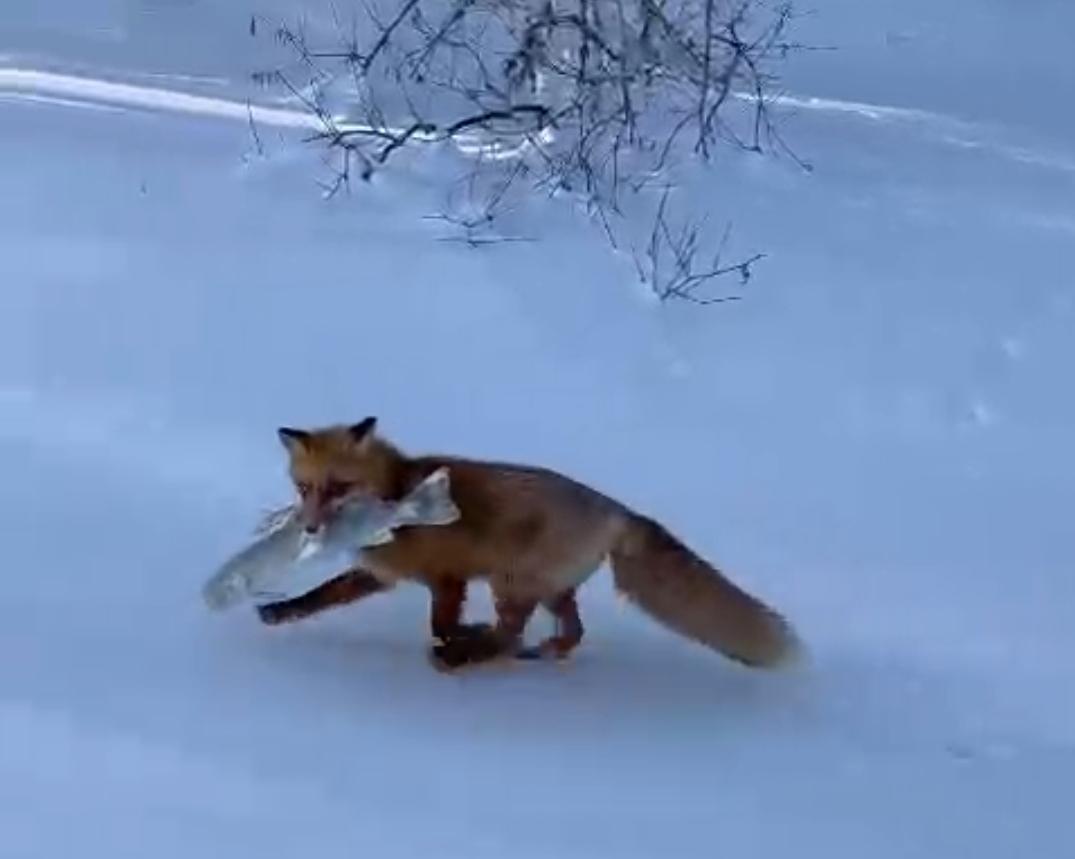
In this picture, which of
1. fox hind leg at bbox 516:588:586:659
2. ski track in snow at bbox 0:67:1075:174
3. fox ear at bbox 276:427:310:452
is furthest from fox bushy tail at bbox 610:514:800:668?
ski track in snow at bbox 0:67:1075:174

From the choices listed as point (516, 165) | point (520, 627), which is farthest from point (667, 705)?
point (516, 165)

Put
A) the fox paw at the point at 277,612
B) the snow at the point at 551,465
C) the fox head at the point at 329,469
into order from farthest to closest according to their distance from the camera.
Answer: the fox paw at the point at 277,612 → the fox head at the point at 329,469 → the snow at the point at 551,465

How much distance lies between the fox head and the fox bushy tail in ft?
1.37

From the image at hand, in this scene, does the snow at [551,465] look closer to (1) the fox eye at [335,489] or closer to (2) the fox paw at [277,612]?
(2) the fox paw at [277,612]

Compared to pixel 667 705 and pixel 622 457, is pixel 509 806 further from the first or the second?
pixel 622 457

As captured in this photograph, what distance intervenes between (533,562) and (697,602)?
266 millimetres

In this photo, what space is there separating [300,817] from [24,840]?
0.38 metres

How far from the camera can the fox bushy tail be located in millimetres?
3570

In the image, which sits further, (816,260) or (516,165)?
(516,165)

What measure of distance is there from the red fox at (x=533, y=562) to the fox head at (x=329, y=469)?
0.01m

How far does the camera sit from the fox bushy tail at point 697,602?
3570 millimetres

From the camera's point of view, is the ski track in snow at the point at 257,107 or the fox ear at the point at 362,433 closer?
the fox ear at the point at 362,433

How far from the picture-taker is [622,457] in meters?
4.51

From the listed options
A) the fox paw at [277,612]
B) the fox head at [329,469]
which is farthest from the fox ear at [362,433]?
the fox paw at [277,612]
